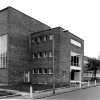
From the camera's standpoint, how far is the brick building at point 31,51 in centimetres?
2705

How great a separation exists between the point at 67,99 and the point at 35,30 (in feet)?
72.9

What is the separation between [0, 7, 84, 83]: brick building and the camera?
2705 centimetres

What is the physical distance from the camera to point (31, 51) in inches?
1249

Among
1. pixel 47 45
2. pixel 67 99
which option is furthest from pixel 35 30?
pixel 67 99

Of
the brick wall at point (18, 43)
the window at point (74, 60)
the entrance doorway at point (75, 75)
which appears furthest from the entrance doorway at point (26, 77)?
the entrance doorway at point (75, 75)

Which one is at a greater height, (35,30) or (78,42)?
(35,30)

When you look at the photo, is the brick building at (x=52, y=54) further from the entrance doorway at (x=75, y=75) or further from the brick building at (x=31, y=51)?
the entrance doorway at (x=75, y=75)

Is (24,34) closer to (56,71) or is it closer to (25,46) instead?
(25,46)

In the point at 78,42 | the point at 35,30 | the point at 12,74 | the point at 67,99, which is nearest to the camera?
the point at 67,99

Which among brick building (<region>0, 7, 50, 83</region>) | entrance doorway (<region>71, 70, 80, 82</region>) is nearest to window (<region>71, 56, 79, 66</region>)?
entrance doorway (<region>71, 70, 80, 82</region>)

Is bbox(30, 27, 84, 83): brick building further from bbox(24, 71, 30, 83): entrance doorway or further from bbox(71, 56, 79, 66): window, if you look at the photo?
bbox(24, 71, 30, 83): entrance doorway

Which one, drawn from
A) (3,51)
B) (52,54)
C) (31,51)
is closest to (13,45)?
(3,51)

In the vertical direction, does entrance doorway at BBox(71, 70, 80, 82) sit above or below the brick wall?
below

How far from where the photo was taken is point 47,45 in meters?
29.2
